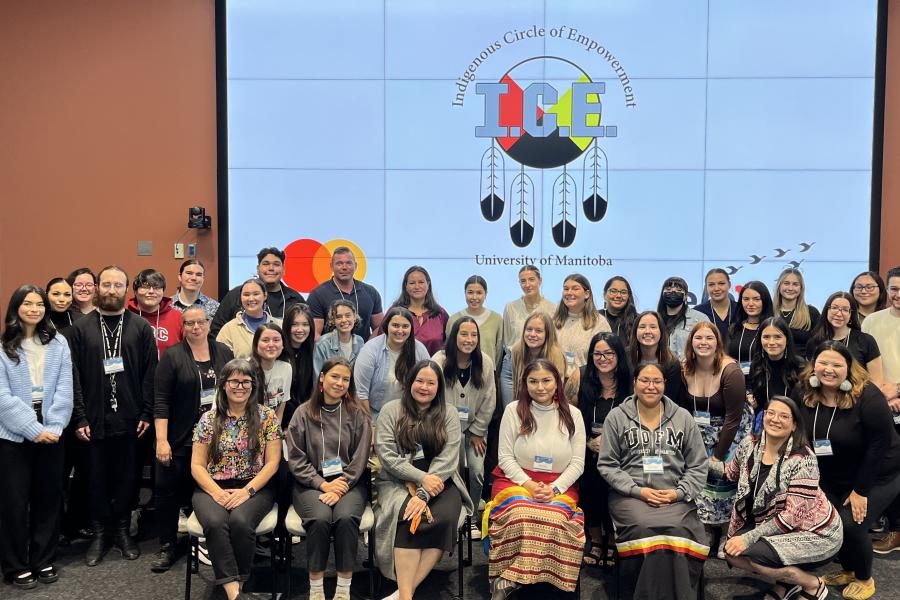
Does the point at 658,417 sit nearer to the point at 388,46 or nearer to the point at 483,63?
the point at 483,63

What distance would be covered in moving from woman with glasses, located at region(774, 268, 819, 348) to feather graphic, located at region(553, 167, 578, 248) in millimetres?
1866

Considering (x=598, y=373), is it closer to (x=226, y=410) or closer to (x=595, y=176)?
(x=226, y=410)

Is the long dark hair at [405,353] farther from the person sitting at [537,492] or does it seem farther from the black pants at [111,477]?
the black pants at [111,477]

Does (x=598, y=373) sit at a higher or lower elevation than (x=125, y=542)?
higher

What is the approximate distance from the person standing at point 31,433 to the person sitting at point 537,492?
211 cm

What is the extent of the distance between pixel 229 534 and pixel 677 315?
2715 mm

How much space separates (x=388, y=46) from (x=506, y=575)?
4.22m

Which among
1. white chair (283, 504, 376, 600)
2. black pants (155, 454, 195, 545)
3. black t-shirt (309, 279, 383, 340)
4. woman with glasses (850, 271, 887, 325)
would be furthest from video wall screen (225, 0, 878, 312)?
white chair (283, 504, 376, 600)

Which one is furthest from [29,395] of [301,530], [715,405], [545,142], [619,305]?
[545,142]

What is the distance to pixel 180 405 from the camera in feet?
11.7

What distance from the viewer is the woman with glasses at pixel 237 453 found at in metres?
3.23

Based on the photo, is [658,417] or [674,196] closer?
[658,417]

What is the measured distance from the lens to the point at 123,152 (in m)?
5.76

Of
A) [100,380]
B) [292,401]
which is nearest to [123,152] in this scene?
[100,380]
